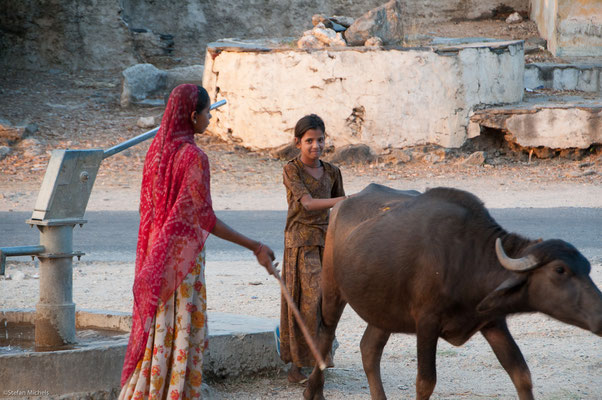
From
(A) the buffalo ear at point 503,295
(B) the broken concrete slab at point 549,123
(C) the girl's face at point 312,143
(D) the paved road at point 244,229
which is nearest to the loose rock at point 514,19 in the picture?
(B) the broken concrete slab at point 549,123

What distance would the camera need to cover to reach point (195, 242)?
3705 mm

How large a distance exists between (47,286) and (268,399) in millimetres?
1412

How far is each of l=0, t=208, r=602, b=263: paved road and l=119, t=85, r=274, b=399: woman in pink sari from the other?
185 inches

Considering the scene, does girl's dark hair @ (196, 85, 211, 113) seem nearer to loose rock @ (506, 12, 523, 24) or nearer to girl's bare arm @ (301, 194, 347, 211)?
girl's bare arm @ (301, 194, 347, 211)

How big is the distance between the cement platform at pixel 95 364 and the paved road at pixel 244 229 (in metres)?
3.52

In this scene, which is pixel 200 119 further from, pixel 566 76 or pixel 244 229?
pixel 566 76

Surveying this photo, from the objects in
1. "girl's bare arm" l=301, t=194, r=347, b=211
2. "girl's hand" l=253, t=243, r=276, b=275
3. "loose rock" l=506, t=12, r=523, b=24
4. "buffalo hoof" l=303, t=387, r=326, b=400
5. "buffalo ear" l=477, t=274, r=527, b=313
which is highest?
"loose rock" l=506, t=12, r=523, b=24

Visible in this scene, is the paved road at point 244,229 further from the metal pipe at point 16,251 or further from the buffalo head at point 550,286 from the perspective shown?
the buffalo head at point 550,286

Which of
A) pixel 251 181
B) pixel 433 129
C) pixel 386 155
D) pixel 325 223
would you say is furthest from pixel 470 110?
pixel 325 223

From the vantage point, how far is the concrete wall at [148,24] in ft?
61.2

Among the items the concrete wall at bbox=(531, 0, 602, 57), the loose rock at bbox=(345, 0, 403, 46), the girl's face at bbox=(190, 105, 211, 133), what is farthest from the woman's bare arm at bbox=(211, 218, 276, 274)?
the concrete wall at bbox=(531, 0, 602, 57)

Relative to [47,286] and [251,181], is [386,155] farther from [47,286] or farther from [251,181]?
[47,286]

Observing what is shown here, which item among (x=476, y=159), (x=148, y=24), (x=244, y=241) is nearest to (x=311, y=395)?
(x=244, y=241)

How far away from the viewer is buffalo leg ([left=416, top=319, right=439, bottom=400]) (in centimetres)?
390
